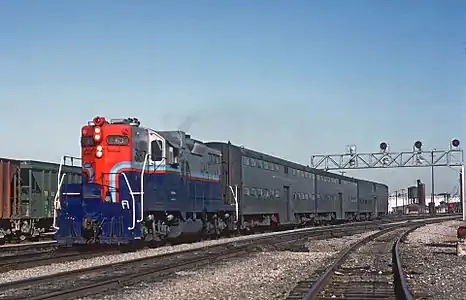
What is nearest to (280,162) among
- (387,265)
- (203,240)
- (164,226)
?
(203,240)

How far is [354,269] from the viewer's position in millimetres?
14594

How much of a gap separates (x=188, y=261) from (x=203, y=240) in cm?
918

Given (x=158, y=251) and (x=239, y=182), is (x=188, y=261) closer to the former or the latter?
(x=158, y=251)

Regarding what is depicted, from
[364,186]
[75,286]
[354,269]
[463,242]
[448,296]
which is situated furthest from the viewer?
[364,186]

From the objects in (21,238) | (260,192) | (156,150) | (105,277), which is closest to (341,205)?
(260,192)

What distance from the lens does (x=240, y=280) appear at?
12672 millimetres

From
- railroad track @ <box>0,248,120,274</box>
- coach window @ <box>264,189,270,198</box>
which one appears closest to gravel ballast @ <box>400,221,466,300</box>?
railroad track @ <box>0,248,120,274</box>

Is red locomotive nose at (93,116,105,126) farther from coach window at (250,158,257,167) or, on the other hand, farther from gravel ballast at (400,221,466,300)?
coach window at (250,158,257,167)

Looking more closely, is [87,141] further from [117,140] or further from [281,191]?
[281,191]

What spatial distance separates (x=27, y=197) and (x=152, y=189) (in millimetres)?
8804

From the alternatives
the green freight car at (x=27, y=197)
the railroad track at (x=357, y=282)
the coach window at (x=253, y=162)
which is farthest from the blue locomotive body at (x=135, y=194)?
the coach window at (x=253, y=162)

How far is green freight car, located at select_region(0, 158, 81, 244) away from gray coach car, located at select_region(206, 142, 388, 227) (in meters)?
6.97

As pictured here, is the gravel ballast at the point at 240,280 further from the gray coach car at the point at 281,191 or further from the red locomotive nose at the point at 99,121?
the gray coach car at the point at 281,191

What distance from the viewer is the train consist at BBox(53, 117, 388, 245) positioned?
57.8 feet
